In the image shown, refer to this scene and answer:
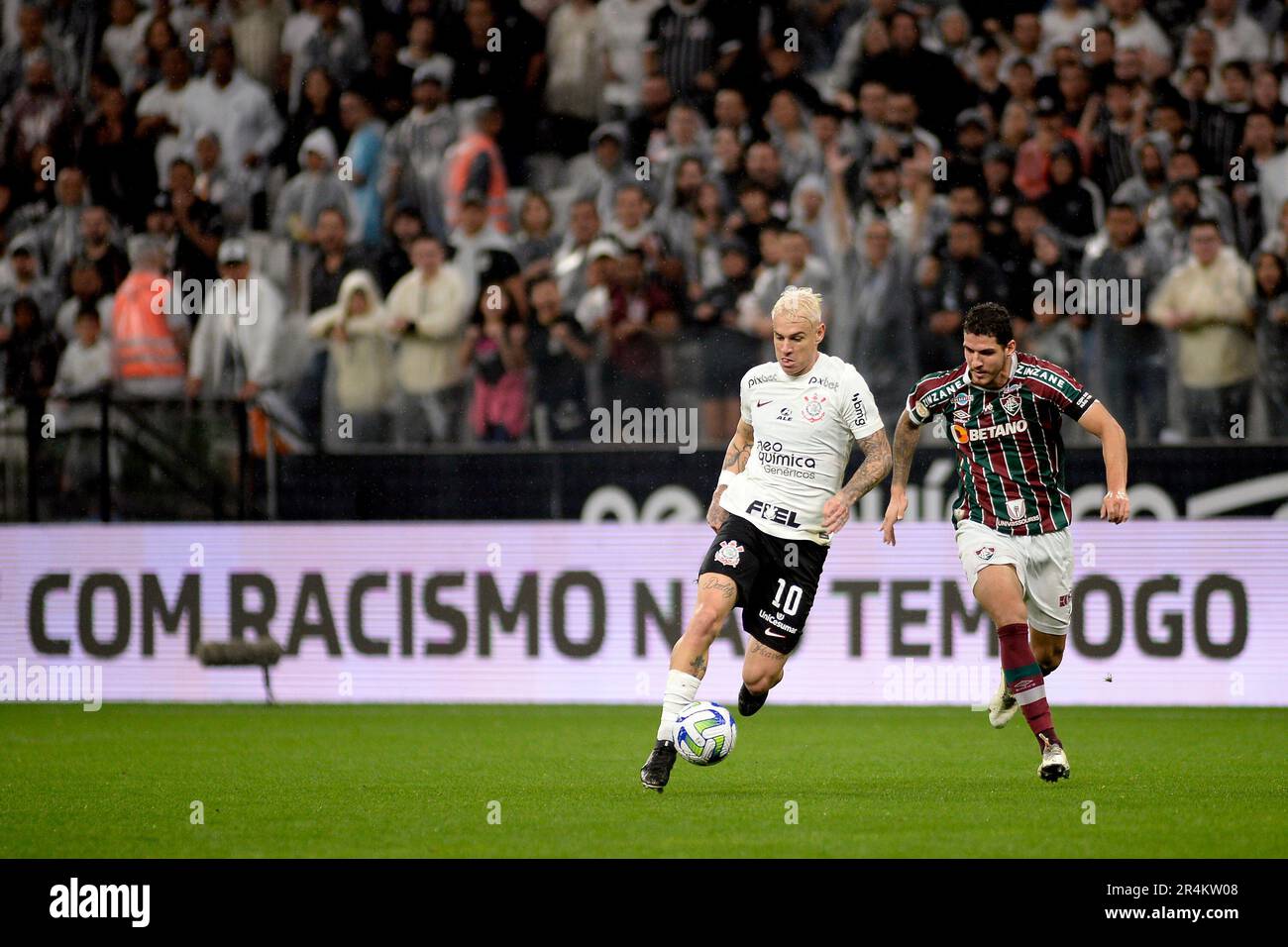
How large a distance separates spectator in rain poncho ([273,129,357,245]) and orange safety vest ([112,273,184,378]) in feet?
3.59

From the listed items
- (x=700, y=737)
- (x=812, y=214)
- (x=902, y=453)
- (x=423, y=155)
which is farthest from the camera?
(x=423, y=155)

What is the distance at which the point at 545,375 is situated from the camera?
1348cm

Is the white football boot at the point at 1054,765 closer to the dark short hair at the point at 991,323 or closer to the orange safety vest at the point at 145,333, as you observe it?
the dark short hair at the point at 991,323

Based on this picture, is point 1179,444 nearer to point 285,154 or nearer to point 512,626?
point 512,626

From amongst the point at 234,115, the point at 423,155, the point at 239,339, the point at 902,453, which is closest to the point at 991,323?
the point at 902,453

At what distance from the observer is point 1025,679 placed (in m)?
8.39

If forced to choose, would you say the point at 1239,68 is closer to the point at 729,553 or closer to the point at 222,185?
the point at 222,185

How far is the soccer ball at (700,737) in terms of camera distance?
7797 mm

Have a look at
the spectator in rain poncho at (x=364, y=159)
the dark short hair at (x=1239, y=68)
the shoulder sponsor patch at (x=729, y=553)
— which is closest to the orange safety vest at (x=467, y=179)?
the spectator in rain poncho at (x=364, y=159)

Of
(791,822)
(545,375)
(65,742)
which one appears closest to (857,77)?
(545,375)

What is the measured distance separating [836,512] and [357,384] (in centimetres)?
640

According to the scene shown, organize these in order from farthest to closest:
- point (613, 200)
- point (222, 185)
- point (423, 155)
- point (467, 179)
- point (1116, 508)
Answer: point (222, 185) → point (423, 155) → point (467, 179) → point (613, 200) → point (1116, 508)

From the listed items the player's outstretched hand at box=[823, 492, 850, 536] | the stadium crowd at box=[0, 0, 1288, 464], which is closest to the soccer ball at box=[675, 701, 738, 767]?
the player's outstretched hand at box=[823, 492, 850, 536]

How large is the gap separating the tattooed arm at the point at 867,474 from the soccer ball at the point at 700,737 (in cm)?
101
